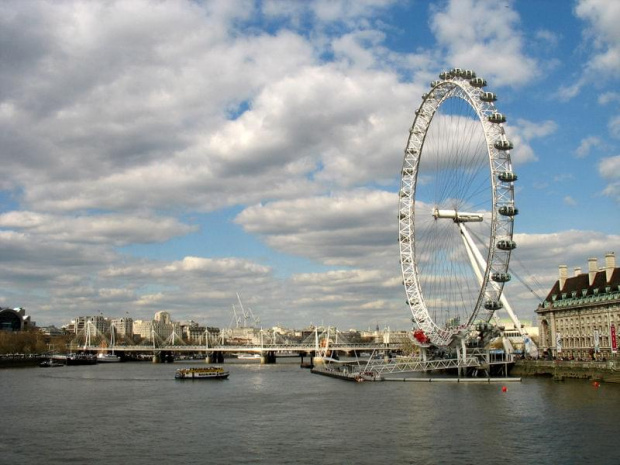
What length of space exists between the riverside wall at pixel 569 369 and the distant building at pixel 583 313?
590 cm

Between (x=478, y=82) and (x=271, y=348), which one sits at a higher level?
(x=478, y=82)

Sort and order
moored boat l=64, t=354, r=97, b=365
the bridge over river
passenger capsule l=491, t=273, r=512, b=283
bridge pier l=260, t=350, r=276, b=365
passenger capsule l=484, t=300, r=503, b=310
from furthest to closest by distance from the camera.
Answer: bridge pier l=260, t=350, r=276, b=365 → the bridge over river → moored boat l=64, t=354, r=97, b=365 → passenger capsule l=484, t=300, r=503, b=310 → passenger capsule l=491, t=273, r=512, b=283

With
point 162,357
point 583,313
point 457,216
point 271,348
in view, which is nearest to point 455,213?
point 457,216

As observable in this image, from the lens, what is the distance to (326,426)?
40281mm

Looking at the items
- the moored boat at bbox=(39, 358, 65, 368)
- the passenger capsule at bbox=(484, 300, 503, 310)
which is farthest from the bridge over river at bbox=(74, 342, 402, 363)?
the passenger capsule at bbox=(484, 300, 503, 310)

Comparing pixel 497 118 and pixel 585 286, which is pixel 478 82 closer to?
pixel 497 118

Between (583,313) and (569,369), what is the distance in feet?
57.5

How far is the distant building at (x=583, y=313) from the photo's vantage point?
7544 cm

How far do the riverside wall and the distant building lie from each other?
5.90m

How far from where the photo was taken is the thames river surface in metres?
31.1

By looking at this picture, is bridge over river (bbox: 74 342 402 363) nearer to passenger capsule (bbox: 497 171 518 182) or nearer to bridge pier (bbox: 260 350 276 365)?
bridge pier (bbox: 260 350 276 365)

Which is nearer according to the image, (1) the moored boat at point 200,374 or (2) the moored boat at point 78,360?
(1) the moored boat at point 200,374

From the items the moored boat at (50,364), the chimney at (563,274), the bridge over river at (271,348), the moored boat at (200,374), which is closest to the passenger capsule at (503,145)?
the chimney at (563,274)

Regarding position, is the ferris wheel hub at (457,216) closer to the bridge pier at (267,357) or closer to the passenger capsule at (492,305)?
the passenger capsule at (492,305)
